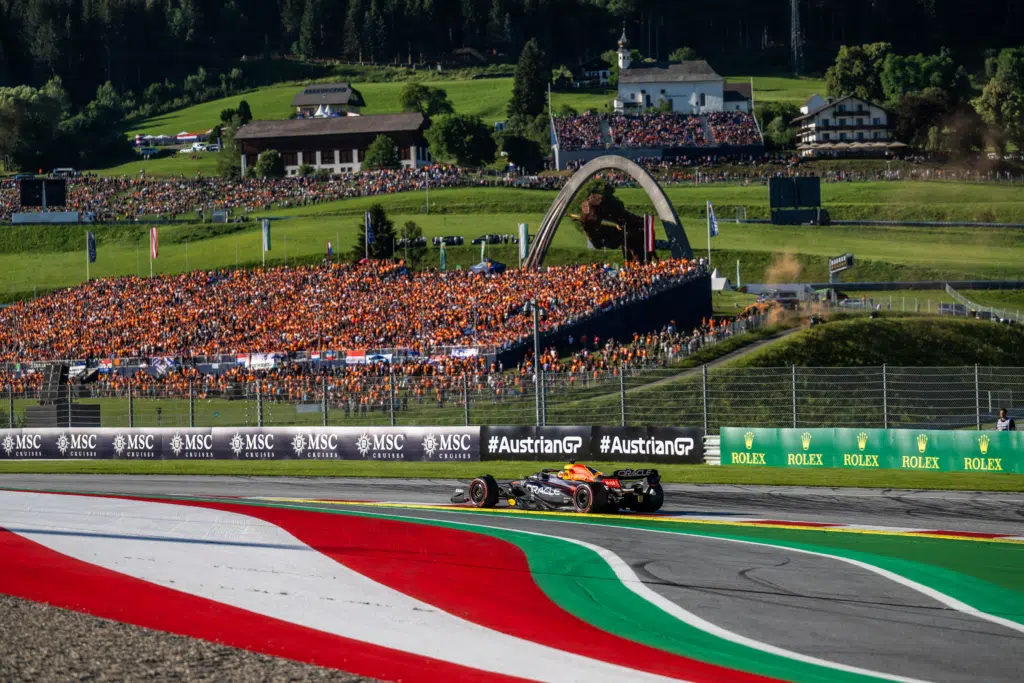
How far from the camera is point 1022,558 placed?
1488 cm

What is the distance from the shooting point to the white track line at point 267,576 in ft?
35.4

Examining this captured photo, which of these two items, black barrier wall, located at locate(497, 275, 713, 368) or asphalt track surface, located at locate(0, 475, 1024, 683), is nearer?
asphalt track surface, located at locate(0, 475, 1024, 683)

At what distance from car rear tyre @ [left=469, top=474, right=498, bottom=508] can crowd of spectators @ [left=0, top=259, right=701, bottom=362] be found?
2430 centimetres

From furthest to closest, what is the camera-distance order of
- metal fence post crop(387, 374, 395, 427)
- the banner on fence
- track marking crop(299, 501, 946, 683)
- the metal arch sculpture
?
1. the metal arch sculpture
2. metal fence post crop(387, 374, 395, 427)
3. the banner on fence
4. track marking crop(299, 501, 946, 683)

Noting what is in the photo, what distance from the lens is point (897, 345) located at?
1875 inches

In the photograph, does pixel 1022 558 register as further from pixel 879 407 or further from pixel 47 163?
pixel 47 163

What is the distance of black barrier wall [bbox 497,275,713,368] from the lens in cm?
4725

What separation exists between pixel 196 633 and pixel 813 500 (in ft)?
45.4

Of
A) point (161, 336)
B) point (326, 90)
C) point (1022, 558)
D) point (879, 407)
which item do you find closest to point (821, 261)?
point (161, 336)

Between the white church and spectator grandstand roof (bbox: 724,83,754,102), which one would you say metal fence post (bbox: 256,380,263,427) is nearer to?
the white church

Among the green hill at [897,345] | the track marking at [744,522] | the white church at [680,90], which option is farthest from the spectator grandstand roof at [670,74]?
the track marking at [744,522]

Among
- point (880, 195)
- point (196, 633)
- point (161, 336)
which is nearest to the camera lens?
point (196, 633)

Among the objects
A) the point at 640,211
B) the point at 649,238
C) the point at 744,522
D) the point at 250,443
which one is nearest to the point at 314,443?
the point at 250,443

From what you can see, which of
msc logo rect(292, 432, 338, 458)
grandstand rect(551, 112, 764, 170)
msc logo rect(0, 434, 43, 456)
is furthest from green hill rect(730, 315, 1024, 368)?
grandstand rect(551, 112, 764, 170)
